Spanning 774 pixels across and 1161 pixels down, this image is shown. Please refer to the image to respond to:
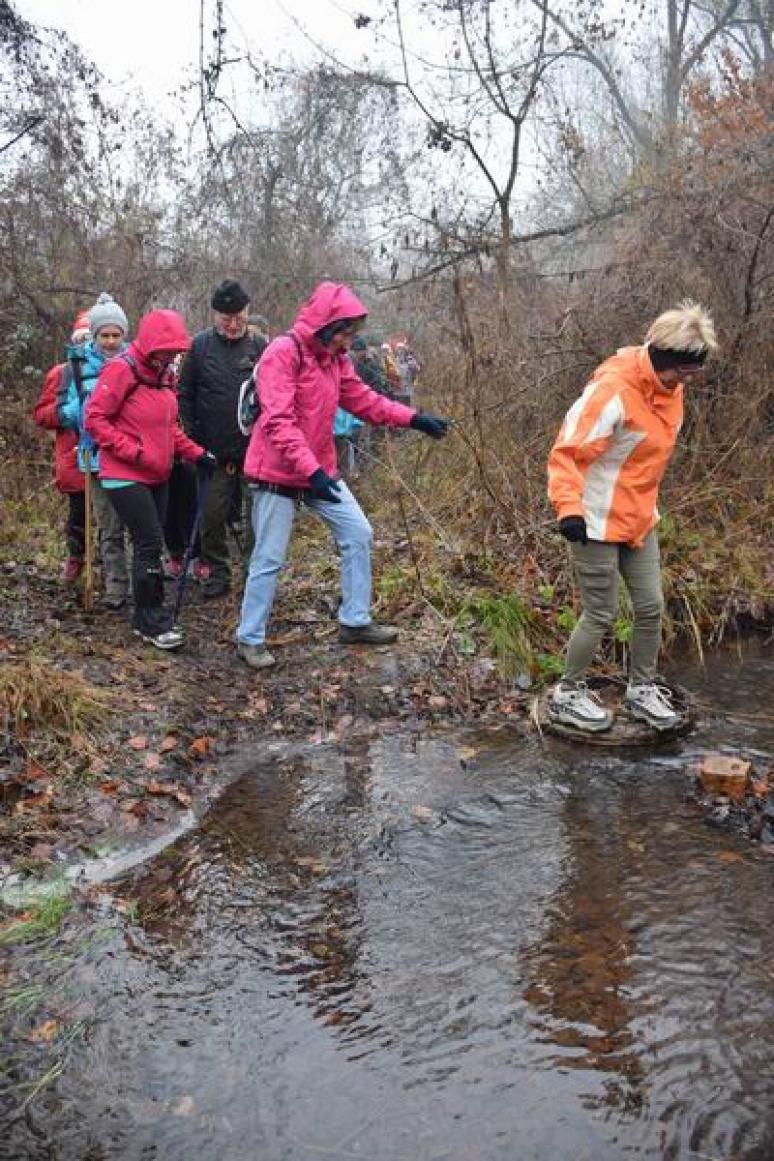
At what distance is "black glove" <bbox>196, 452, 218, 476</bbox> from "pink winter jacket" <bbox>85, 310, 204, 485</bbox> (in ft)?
1.22

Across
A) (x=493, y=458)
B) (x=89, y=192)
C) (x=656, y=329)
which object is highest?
(x=89, y=192)

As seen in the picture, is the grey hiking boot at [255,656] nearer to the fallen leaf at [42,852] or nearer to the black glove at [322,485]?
the black glove at [322,485]

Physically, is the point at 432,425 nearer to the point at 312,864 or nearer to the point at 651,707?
the point at 651,707

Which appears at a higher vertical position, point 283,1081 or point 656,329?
point 656,329

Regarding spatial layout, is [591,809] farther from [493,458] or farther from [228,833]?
[493,458]

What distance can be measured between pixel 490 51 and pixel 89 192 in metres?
5.40

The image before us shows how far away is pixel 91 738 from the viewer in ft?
16.9

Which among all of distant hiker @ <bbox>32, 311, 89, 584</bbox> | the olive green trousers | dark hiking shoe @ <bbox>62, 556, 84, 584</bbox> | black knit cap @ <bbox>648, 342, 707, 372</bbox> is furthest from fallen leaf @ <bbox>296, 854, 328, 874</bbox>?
dark hiking shoe @ <bbox>62, 556, 84, 584</bbox>

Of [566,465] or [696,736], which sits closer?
[566,465]

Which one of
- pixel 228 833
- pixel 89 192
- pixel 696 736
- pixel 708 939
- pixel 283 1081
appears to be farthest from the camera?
pixel 89 192

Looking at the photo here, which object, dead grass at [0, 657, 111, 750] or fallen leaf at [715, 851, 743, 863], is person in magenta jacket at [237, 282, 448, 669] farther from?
fallen leaf at [715, 851, 743, 863]

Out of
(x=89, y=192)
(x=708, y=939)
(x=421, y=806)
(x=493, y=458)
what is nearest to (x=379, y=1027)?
(x=708, y=939)

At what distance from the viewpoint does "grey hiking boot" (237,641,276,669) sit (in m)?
6.36

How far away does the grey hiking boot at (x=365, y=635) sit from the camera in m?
6.59
